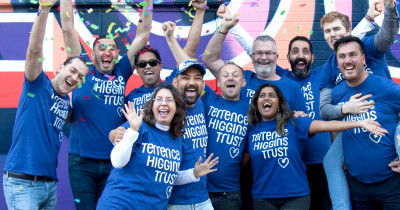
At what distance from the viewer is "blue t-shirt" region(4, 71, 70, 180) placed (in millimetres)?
3562

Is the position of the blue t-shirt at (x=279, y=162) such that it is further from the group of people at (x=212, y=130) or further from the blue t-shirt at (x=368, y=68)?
the blue t-shirt at (x=368, y=68)

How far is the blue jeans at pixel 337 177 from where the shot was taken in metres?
3.91

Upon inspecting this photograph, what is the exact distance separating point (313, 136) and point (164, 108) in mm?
1568

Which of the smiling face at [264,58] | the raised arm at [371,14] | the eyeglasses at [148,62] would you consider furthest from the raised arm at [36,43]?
the raised arm at [371,14]

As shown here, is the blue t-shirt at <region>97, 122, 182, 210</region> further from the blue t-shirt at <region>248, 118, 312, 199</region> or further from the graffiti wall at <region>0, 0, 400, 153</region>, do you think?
the graffiti wall at <region>0, 0, 400, 153</region>

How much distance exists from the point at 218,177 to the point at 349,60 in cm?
149

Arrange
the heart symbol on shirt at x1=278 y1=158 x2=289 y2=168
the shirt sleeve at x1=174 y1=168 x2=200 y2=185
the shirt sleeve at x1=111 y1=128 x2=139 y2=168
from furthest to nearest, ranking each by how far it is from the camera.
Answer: the heart symbol on shirt at x1=278 y1=158 x2=289 y2=168 < the shirt sleeve at x1=174 y1=168 x2=200 y2=185 < the shirt sleeve at x1=111 y1=128 x2=139 y2=168

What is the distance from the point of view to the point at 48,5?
3.52 meters

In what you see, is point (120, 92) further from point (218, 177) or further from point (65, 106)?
point (218, 177)

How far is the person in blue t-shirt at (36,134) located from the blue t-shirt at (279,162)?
1700 millimetres

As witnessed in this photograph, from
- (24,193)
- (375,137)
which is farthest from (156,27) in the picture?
(375,137)

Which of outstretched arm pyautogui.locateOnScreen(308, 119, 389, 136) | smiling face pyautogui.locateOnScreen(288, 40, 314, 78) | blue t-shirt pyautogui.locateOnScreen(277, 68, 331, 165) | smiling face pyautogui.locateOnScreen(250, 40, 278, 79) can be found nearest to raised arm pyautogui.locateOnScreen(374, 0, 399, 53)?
blue t-shirt pyautogui.locateOnScreen(277, 68, 331, 165)

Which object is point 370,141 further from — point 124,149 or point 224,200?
point 124,149

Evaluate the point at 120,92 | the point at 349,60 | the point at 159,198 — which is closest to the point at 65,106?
the point at 120,92
